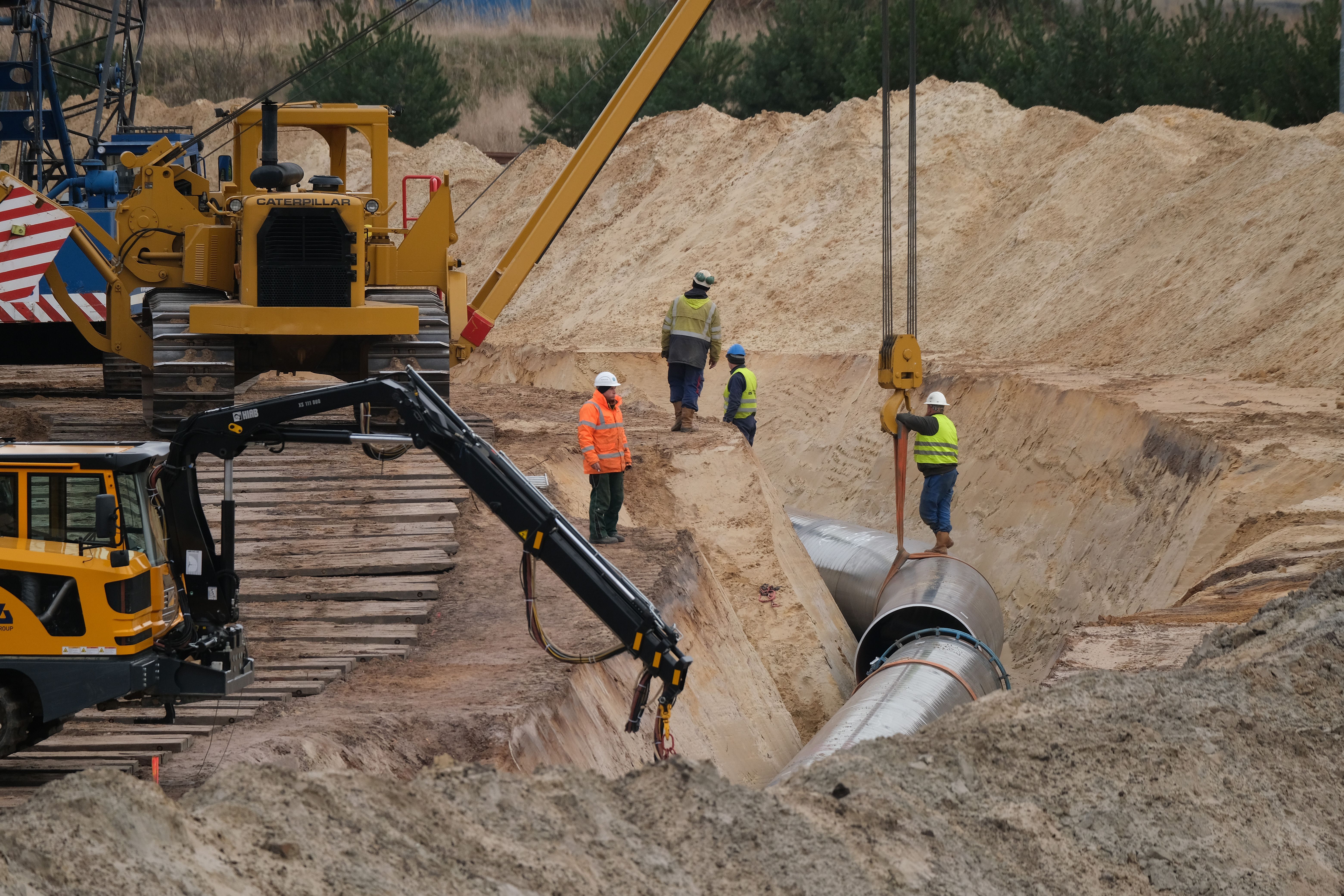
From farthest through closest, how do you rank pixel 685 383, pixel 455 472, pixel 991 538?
pixel 991 538, pixel 685 383, pixel 455 472

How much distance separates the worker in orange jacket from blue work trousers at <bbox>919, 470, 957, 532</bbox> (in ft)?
11.0

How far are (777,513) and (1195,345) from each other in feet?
24.9

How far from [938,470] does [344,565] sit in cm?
569

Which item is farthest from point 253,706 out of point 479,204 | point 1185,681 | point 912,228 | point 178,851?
point 479,204

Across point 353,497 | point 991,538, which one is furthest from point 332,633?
point 991,538

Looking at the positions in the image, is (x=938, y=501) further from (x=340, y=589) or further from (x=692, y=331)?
(x=340, y=589)

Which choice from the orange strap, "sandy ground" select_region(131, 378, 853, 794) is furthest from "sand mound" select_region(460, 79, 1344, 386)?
the orange strap

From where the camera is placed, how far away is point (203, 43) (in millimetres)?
54688

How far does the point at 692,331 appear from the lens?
48.6 ft

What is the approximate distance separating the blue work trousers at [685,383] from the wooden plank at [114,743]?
335 inches

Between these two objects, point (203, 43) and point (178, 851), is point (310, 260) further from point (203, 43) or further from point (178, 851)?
point (203, 43)

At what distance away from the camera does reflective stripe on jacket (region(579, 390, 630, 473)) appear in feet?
A: 36.0

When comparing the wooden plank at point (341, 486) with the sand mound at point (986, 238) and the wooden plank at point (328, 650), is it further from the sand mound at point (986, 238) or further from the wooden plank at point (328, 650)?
the sand mound at point (986, 238)

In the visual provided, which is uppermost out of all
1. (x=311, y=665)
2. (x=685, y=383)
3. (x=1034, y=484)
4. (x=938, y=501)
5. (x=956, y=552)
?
(x=685, y=383)
